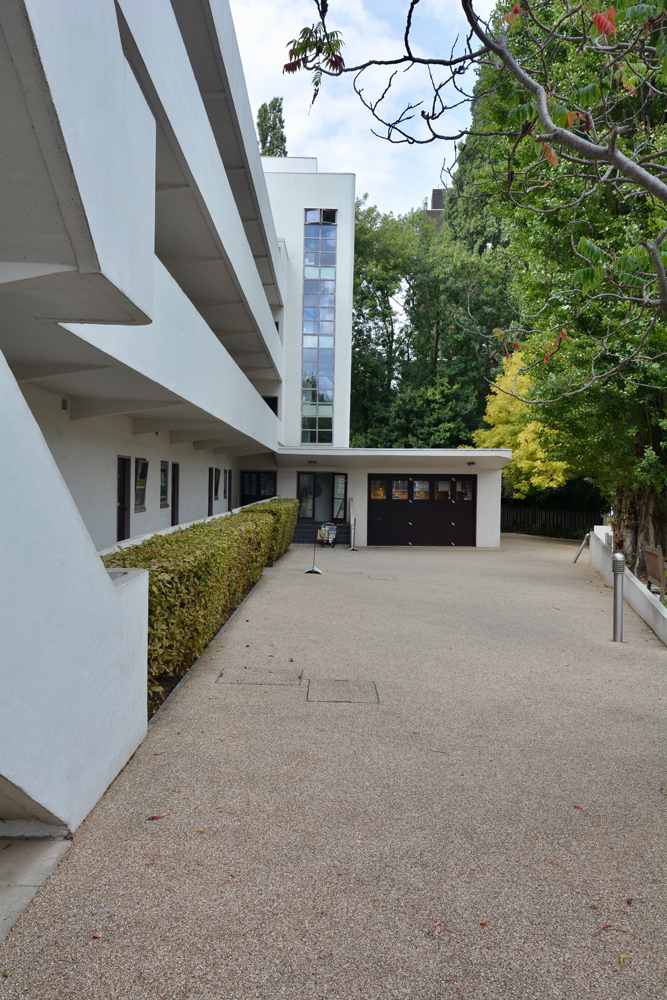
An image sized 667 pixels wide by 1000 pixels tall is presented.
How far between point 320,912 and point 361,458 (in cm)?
2118

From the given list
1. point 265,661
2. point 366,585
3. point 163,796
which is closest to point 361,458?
point 366,585

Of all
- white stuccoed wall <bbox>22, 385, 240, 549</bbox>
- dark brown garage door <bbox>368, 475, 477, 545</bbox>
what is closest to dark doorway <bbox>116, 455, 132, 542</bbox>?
white stuccoed wall <bbox>22, 385, 240, 549</bbox>

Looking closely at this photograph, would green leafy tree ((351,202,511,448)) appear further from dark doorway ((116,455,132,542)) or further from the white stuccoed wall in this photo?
dark doorway ((116,455,132,542))

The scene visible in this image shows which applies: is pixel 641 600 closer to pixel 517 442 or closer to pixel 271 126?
pixel 517 442

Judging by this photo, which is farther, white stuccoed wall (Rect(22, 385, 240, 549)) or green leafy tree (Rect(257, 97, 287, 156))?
green leafy tree (Rect(257, 97, 287, 156))

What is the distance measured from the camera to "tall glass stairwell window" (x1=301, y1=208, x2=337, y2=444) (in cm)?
2797

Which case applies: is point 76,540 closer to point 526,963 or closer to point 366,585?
point 526,963

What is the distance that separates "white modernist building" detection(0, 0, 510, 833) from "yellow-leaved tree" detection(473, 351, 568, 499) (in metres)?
13.1

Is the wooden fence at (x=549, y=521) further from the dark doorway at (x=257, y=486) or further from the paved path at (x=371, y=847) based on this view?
the paved path at (x=371, y=847)

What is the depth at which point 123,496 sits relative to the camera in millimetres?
10961

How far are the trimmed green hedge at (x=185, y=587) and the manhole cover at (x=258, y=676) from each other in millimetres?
428

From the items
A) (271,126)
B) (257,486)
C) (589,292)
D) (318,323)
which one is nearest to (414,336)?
(318,323)

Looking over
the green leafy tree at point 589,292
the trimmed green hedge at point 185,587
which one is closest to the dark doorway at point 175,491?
the trimmed green hedge at point 185,587

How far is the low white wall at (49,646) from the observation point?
2830 mm
